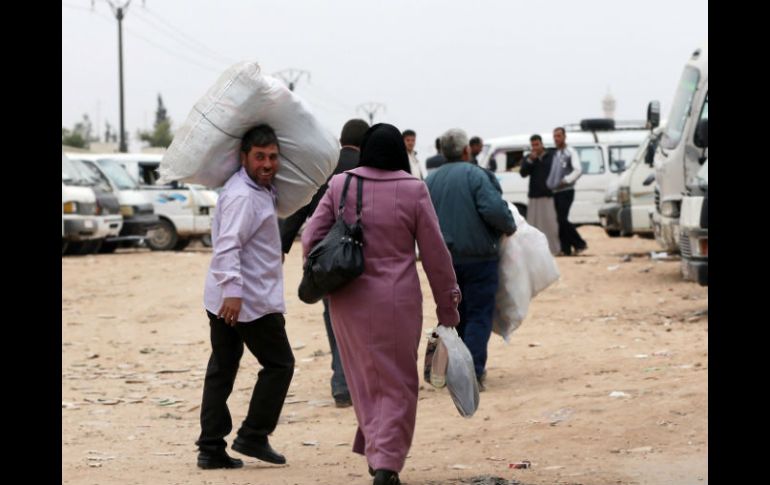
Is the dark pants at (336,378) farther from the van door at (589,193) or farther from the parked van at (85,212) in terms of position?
the van door at (589,193)

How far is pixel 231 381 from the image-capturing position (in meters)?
6.73

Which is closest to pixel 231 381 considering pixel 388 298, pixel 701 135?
pixel 388 298

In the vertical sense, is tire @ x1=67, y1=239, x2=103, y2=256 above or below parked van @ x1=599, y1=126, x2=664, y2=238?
below

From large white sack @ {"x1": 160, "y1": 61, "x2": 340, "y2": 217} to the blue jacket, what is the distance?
2.13 m

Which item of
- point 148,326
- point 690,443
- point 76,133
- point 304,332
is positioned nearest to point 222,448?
point 690,443

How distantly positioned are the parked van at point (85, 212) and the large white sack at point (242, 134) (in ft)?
51.1

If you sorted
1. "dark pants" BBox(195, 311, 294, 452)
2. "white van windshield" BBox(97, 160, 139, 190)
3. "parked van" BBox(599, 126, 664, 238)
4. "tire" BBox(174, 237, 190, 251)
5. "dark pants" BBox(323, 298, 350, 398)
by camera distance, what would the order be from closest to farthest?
"dark pants" BBox(195, 311, 294, 452) → "dark pants" BBox(323, 298, 350, 398) → "parked van" BBox(599, 126, 664, 238) → "white van windshield" BBox(97, 160, 139, 190) → "tire" BBox(174, 237, 190, 251)

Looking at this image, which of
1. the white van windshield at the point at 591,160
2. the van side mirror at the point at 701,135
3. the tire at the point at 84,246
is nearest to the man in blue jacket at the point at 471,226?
the van side mirror at the point at 701,135

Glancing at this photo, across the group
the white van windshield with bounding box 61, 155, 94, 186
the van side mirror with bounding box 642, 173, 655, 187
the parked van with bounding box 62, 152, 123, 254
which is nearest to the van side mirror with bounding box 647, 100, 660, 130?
the van side mirror with bounding box 642, 173, 655, 187

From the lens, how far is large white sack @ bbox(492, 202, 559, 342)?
923cm

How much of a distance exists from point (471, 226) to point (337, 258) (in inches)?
120

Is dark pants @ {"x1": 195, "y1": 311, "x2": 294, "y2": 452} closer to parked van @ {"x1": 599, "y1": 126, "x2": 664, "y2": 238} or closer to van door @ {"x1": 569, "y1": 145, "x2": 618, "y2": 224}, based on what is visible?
parked van @ {"x1": 599, "y1": 126, "x2": 664, "y2": 238}

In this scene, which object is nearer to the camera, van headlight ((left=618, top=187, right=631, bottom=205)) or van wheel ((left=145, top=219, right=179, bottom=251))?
van headlight ((left=618, top=187, right=631, bottom=205))
